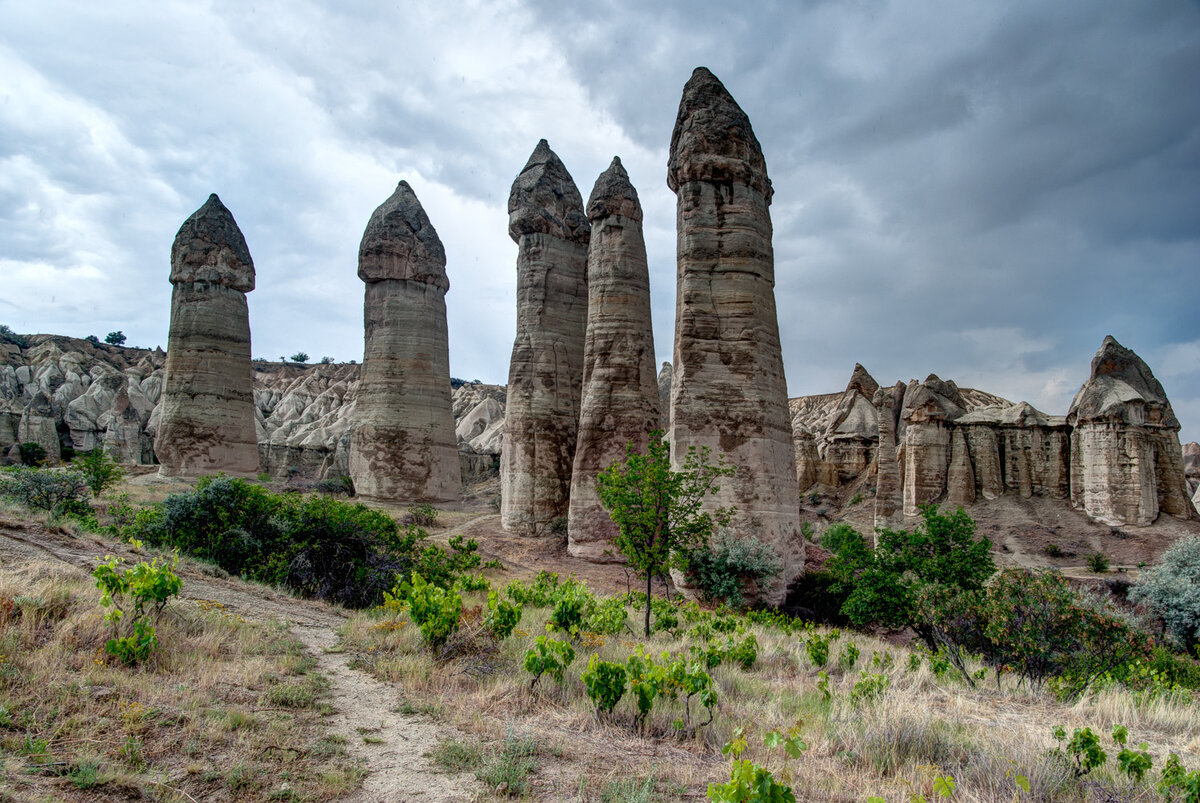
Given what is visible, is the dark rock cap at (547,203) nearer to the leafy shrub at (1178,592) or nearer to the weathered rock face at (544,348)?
the weathered rock face at (544,348)

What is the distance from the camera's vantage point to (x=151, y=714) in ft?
A: 13.1

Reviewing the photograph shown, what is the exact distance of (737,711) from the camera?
5.66 m

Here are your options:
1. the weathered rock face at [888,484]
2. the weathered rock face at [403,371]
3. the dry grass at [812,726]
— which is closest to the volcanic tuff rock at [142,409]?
the weathered rock face at [403,371]

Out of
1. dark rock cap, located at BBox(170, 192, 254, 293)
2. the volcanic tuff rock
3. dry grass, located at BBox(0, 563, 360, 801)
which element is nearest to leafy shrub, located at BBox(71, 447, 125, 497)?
dark rock cap, located at BBox(170, 192, 254, 293)

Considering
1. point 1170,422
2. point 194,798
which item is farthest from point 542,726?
point 1170,422

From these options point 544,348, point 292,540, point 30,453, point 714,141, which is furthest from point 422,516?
point 30,453

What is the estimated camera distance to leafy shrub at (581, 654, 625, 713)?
4.91 meters

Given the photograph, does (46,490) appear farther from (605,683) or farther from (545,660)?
(605,683)

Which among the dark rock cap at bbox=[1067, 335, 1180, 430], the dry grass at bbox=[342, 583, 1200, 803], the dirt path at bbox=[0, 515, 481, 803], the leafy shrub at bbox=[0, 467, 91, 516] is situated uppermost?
the dark rock cap at bbox=[1067, 335, 1180, 430]

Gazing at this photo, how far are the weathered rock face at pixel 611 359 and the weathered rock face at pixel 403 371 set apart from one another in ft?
19.5

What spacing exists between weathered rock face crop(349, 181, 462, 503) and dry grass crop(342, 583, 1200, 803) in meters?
13.1

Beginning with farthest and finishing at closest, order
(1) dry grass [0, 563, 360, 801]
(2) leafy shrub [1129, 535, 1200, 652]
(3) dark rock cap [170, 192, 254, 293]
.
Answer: (3) dark rock cap [170, 192, 254, 293] → (2) leafy shrub [1129, 535, 1200, 652] → (1) dry grass [0, 563, 360, 801]

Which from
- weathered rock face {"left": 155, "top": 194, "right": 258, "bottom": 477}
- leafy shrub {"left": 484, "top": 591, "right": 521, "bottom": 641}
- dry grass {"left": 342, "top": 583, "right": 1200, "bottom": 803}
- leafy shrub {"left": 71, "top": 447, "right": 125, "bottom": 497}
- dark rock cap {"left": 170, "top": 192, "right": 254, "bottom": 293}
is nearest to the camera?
dry grass {"left": 342, "top": 583, "right": 1200, "bottom": 803}

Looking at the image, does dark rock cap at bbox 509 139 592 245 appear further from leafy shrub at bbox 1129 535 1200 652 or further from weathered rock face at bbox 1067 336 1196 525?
weathered rock face at bbox 1067 336 1196 525
